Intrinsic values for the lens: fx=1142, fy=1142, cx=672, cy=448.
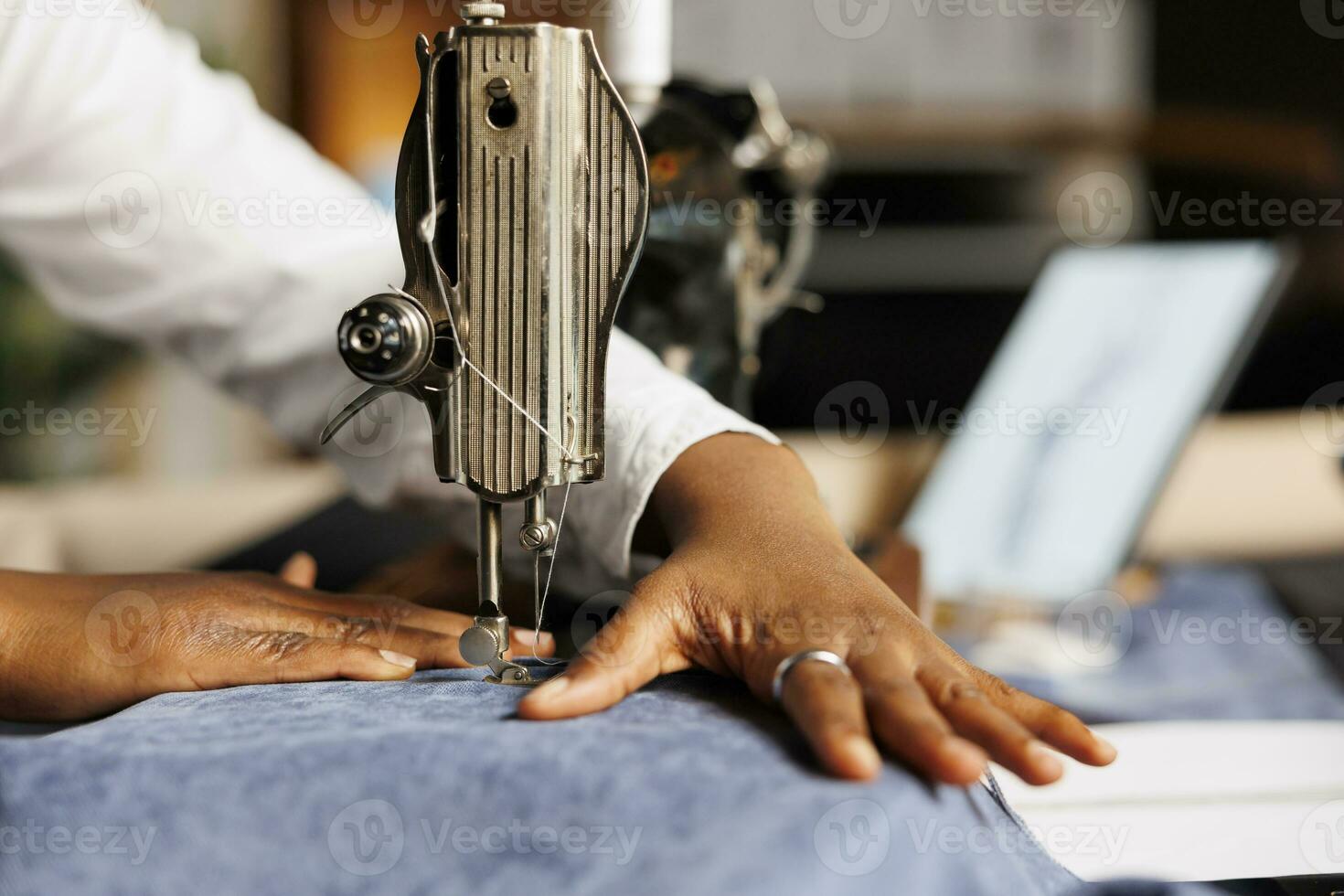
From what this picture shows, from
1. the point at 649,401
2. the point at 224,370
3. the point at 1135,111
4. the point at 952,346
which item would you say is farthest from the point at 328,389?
the point at 1135,111

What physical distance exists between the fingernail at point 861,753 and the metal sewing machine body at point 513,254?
9.1 inches

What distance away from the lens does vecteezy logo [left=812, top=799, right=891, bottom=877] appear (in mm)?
463

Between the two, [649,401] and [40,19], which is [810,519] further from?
[40,19]

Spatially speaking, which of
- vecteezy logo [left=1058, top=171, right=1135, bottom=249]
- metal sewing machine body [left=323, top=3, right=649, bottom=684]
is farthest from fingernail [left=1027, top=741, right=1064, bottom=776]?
vecteezy logo [left=1058, top=171, right=1135, bottom=249]

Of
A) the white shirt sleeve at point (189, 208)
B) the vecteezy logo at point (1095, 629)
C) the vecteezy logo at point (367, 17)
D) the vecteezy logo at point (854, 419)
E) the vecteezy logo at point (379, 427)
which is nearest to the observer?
the vecteezy logo at point (379, 427)

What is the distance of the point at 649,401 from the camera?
2.66 ft

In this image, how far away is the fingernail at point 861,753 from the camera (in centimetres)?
49

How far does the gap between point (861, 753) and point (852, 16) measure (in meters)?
3.52

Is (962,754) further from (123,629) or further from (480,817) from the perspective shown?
(123,629)

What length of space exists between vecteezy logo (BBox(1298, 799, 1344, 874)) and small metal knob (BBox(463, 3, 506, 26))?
65cm
